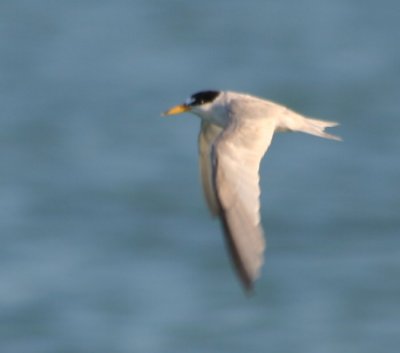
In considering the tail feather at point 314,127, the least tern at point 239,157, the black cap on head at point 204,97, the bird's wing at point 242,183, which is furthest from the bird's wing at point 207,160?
the tail feather at point 314,127

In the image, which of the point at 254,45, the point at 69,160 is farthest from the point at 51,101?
the point at 254,45

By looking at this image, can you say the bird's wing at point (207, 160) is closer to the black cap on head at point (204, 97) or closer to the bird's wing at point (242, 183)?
the bird's wing at point (242, 183)

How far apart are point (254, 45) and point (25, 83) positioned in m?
4.13

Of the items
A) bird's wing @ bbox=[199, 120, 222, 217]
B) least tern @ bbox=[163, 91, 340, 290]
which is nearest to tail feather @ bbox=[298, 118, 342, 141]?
least tern @ bbox=[163, 91, 340, 290]

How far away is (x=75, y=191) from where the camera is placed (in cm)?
2230

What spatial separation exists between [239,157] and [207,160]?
754 mm

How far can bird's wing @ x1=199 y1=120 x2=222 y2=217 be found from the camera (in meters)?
9.18

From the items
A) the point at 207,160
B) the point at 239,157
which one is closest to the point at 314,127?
the point at 207,160

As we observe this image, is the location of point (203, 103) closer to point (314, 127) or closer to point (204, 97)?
point (204, 97)

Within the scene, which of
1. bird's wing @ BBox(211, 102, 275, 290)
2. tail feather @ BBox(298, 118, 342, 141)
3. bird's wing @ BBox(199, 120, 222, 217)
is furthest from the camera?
tail feather @ BBox(298, 118, 342, 141)

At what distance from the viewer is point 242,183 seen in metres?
9.09

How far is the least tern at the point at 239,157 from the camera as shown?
8586mm

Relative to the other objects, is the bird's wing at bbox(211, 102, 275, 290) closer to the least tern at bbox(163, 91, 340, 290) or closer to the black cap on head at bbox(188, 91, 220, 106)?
the least tern at bbox(163, 91, 340, 290)

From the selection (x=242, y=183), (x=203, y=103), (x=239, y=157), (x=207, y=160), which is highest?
(x=203, y=103)
